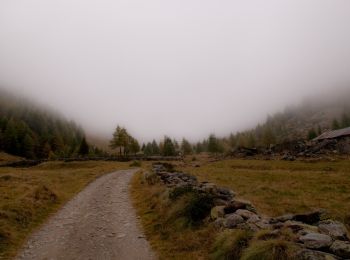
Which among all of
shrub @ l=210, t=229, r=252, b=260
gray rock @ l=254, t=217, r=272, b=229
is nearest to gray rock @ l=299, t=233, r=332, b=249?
shrub @ l=210, t=229, r=252, b=260

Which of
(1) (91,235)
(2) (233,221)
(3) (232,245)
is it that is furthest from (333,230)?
(1) (91,235)

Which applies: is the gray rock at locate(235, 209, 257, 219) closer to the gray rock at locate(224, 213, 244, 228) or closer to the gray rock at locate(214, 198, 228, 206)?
the gray rock at locate(224, 213, 244, 228)

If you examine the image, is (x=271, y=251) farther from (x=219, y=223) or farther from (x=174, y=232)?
(x=174, y=232)

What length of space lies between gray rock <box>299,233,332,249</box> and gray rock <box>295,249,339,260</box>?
0.40 m

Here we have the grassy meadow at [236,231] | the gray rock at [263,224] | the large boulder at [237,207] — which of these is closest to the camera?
the grassy meadow at [236,231]

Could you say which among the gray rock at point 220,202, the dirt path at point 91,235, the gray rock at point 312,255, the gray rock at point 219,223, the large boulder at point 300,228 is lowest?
the dirt path at point 91,235

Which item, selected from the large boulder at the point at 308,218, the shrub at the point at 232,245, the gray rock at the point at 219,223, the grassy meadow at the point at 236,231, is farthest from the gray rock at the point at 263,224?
the gray rock at the point at 219,223

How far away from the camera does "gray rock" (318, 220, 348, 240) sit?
9.82m

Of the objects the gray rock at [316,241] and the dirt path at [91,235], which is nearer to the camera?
the gray rock at [316,241]

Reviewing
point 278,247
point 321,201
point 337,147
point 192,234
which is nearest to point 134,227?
point 192,234

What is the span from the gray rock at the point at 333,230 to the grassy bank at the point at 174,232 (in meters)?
4.30

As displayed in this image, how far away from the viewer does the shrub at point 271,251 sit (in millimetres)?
9094

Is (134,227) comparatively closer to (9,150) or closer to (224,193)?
(224,193)

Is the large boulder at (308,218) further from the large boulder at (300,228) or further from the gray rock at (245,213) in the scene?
the gray rock at (245,213)
